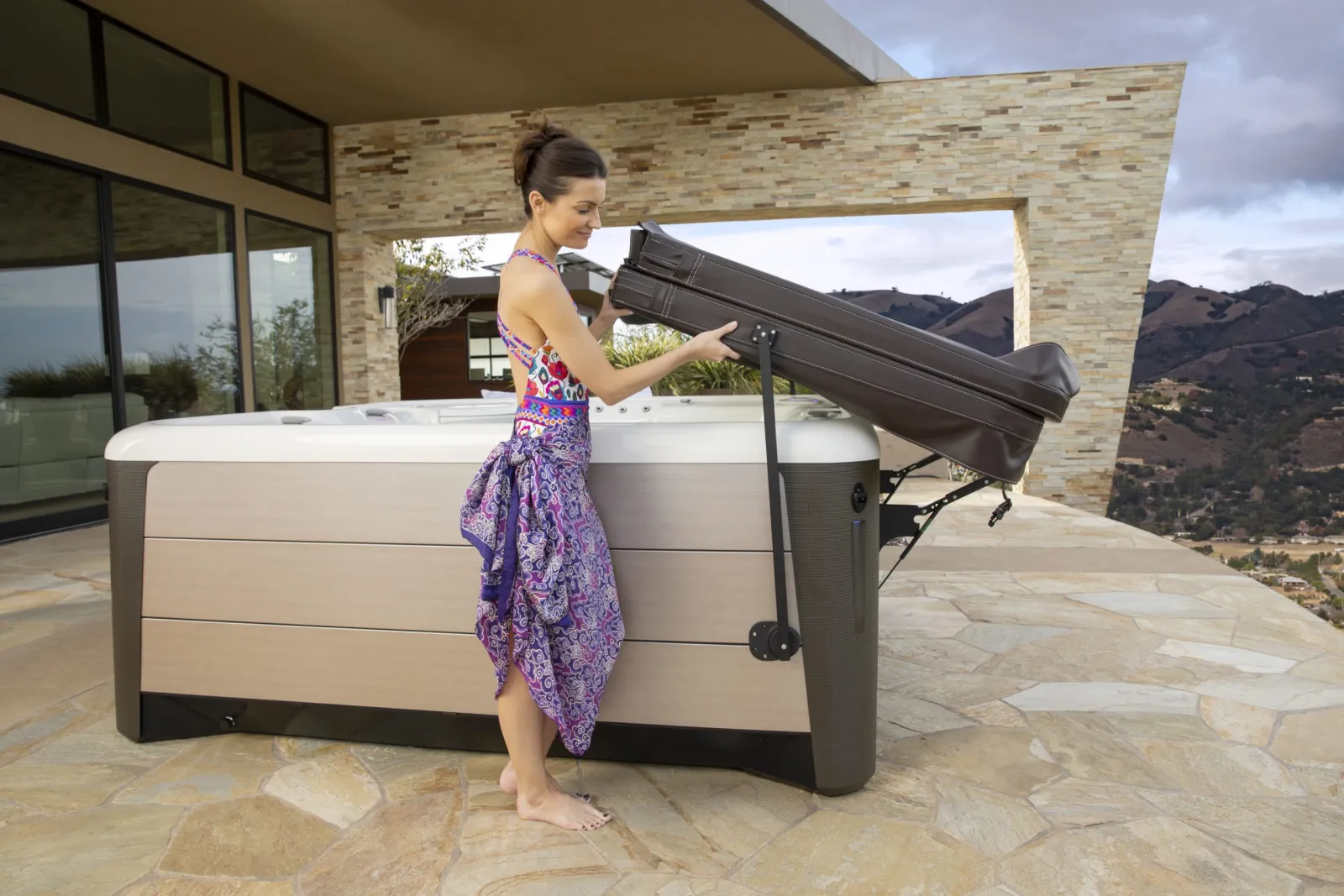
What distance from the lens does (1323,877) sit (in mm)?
1449

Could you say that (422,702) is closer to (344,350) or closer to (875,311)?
(875,311)

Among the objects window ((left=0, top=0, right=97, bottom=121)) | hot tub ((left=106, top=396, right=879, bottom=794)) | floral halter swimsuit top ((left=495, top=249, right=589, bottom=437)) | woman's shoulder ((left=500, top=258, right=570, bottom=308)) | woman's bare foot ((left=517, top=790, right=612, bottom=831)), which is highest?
window ((left=0, top=0, right=97, bottom=121))

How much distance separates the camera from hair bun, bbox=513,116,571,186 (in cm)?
154

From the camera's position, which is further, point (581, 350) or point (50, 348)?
point (50, 348)

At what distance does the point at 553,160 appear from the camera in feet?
5.02

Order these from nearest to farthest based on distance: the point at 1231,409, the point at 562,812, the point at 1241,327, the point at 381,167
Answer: the point at 562,812
the point at 381,167
the point at 1231,409
the point at 1241,327

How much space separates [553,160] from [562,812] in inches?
48.9

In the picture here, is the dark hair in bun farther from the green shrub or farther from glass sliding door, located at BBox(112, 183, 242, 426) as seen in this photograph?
glass sliding door, located at BBox(112, 183, 242, 426)

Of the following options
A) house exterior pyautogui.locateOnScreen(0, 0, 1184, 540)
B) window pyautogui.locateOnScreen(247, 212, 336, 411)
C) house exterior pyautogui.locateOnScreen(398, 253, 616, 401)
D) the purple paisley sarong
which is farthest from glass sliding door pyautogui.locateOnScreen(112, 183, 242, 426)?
house exterior pyautogui.locateOnScreen(398, 253, 616, 401)

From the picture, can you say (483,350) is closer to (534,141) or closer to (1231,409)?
(1231,409)

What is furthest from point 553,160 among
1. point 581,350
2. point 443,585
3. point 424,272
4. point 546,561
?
point 424,272

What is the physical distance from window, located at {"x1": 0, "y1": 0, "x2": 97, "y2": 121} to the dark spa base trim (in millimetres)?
4731

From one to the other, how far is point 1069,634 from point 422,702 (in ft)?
7.05

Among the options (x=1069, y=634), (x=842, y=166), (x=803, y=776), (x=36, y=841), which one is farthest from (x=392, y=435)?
(x=842, y=166)
